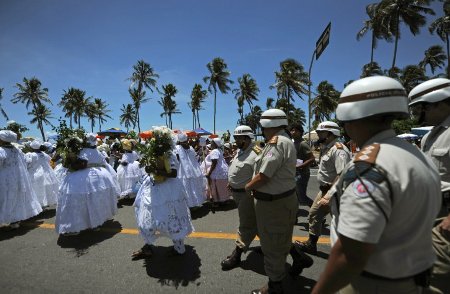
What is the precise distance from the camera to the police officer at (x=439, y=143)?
207 centimetres

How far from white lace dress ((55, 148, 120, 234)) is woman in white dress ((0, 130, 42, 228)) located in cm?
139

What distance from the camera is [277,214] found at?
3.19 meters

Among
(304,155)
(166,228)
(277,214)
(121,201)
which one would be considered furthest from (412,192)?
(121,201)

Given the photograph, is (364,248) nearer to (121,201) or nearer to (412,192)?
(412,192)

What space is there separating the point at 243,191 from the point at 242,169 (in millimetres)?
362

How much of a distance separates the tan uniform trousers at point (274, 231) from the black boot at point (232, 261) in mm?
880

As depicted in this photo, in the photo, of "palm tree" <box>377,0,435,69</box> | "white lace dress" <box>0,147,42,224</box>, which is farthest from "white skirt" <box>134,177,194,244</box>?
"palm tree" <box>377,0,435,69</box>

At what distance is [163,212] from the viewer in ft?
13.5

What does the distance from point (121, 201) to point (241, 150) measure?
5459mm

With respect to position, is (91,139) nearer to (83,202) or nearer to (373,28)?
(83,202)

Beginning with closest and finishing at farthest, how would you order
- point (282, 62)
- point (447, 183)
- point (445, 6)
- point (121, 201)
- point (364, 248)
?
point (364, 248) → point (447, 183) → point (121, 201) → point (445, 6) → point (282, 62)

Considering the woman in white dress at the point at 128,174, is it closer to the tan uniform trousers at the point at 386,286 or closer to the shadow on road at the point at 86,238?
the shadow on road at the point at 86,238

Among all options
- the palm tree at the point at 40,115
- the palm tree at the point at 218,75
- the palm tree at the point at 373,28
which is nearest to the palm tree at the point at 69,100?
the palm tree at the point at 40,115

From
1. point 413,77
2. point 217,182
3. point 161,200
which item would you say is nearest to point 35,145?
point 217,182
